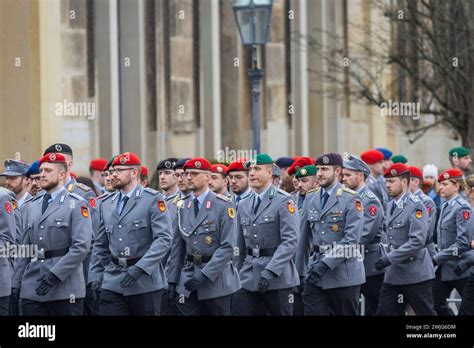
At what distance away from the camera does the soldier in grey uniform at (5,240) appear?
15.2 meters

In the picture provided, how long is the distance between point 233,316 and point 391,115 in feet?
49.1

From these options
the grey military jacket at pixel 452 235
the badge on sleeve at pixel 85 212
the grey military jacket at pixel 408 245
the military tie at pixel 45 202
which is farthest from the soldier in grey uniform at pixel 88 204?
the grey military jacket at pixel 452 235

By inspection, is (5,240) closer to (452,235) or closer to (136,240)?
(136,240)

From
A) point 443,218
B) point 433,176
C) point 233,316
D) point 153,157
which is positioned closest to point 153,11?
point 153,157

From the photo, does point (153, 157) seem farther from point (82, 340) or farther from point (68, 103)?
point (82, 340)

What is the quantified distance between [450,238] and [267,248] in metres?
2.62

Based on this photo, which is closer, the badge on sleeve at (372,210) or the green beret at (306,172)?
the badge on sleeve at (372,210)

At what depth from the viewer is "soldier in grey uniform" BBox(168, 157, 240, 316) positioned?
15.6m

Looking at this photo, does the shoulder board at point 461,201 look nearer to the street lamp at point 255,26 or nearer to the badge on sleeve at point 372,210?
the badge on sleeve at point 372,210

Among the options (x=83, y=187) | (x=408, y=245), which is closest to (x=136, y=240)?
(x=83, y=187)

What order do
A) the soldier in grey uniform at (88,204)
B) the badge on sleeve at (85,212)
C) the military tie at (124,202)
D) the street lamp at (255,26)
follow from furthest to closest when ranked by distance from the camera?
1. the street lamp at (255,26)
2. the soldier in grey uniform at (88,204)
3. the military tie at (124,202)
4. the badge on sleeve at (85,212)

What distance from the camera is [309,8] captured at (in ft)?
102

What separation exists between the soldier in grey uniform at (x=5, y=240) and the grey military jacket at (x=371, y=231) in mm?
3751

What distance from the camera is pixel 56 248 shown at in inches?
596
